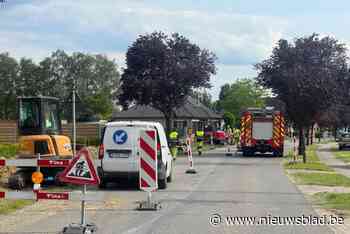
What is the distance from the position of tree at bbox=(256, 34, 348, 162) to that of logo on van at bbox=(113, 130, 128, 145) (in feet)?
69.2

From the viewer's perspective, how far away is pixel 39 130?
20.5 meters

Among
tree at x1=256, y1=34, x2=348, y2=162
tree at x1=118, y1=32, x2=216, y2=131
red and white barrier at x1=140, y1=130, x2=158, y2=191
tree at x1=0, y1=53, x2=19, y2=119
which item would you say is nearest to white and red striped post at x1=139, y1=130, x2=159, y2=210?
red and white barrier at x1=140, y1=130, x2=158, y2=191

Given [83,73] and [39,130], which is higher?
[83,73]

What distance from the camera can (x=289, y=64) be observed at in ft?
139

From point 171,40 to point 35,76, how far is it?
64.5 metres

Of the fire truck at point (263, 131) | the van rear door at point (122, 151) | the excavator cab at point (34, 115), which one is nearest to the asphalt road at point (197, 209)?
the van rear door at point (122, 151)

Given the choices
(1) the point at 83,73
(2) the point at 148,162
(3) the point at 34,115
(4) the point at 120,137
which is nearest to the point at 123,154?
(4) the point at 120,137

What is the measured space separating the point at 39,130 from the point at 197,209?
738 cm

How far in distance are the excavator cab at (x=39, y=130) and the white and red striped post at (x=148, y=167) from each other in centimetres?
554

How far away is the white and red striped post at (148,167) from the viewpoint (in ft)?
48.1

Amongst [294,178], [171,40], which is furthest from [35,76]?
[294,178]

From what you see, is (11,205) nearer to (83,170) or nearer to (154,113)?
(83,170)

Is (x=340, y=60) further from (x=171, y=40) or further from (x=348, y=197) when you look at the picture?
(x=348, y=197)

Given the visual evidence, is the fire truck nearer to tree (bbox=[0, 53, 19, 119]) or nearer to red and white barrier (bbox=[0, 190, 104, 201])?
red and white barrier (bbox=[0, 190, 104, 201])
